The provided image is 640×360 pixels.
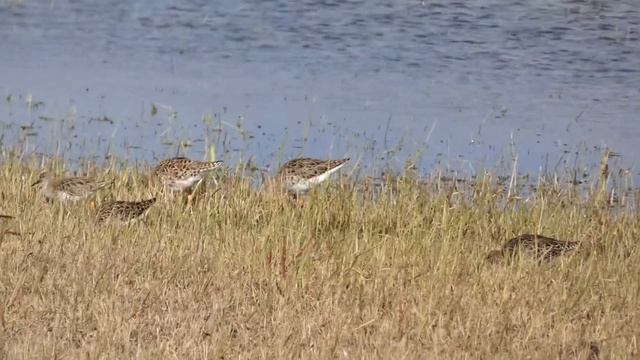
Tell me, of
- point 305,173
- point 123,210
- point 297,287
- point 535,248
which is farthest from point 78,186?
point 535,248

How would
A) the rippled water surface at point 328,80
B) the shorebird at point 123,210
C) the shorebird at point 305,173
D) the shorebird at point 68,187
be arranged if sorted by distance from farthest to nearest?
the rippled water surface at point 328,80, the shorebird at point 305,173, the shorebird at point 68,187, the shorebird at point 123,210

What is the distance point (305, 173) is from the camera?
11039 mm

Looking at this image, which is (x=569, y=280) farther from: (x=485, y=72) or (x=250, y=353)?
(x=485, y=72)

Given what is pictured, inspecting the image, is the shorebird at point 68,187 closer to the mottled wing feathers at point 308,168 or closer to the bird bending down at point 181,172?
the bird bending down at point 181,172

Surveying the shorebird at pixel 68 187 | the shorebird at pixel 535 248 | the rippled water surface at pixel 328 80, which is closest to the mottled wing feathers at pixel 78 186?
the shorebird at pixel 68 187

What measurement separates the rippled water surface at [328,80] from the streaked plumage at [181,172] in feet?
5.18

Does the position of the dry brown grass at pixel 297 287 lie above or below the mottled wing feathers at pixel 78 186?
above

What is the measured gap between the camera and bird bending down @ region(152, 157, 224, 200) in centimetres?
1098

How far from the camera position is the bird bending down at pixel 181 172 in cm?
1098

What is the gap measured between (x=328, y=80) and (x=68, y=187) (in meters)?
6.93

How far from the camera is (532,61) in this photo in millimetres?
18078

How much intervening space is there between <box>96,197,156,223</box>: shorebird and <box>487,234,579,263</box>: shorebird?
2.26m

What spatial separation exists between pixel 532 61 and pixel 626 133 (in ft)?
13.3

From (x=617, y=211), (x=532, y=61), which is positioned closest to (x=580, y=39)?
(x=532, y=61)
